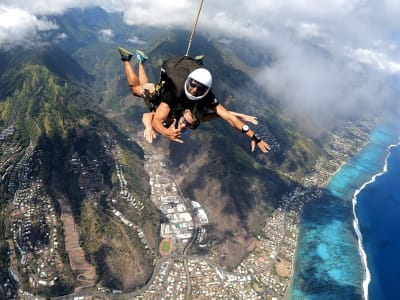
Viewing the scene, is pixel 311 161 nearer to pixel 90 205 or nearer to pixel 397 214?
pixel 397 214

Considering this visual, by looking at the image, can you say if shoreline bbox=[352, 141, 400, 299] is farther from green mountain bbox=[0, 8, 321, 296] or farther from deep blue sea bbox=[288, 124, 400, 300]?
green mountain bbox=[0, 8, 321, 296]

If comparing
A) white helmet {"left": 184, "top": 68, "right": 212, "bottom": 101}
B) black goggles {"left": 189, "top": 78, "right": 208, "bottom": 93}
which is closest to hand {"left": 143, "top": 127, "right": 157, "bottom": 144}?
white helmet {"left": 184, "top": 68, "right": 212, "bottom": 101}

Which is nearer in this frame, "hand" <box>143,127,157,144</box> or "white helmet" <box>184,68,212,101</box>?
"hand" <box>143,127,157,144</box>

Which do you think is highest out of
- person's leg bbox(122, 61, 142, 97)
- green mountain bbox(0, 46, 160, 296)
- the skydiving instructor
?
the skydiving instructor

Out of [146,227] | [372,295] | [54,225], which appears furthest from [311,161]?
[54,225]

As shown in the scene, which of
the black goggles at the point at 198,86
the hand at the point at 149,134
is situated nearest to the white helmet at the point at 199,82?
the black goggles at the point at 198,86

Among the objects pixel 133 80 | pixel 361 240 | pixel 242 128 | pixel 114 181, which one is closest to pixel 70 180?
pixel 114 181

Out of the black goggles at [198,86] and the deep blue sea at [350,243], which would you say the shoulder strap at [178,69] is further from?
the deep blue sea at [350,243]
